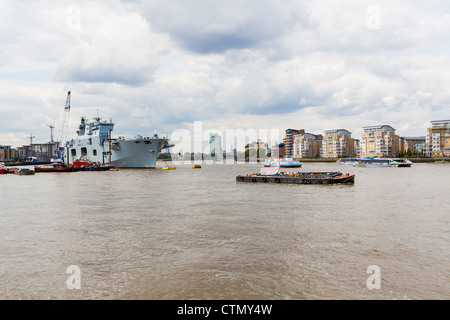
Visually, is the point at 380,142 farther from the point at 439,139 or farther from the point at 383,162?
the point at 383,162

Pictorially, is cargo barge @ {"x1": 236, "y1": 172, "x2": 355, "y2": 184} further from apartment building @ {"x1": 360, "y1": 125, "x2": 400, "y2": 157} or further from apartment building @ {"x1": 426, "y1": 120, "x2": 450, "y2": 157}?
apartment building @ {"x1": 360, "y1": 125, "x2": 400, "y2": 157}

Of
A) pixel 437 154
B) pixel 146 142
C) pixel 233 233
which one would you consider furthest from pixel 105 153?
pixel 437 154

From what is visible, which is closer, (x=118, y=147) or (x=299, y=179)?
(x=299, y=179)

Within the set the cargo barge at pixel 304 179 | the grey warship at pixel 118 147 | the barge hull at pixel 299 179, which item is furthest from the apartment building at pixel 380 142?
the barge hull at pixel 299 179

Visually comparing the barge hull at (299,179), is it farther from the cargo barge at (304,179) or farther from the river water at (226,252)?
the river water at (226,252)

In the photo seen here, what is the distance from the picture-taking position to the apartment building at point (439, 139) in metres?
152

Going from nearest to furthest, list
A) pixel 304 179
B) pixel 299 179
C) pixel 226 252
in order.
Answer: pixel 226 252, pixel 304 179, pixel 299 179

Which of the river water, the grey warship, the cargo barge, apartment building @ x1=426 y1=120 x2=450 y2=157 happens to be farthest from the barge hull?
apartment building @ x1=426 y1=120 x2=450 y2=157

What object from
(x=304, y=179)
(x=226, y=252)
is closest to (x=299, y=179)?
(x=304, y=179)

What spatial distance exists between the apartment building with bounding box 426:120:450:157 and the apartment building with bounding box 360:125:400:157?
721 inches

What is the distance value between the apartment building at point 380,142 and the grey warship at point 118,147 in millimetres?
130478

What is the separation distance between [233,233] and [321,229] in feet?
15.9

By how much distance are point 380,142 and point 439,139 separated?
28405mm

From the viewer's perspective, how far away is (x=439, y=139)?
15462cm
